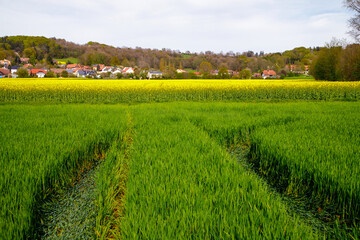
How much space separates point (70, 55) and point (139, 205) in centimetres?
11416

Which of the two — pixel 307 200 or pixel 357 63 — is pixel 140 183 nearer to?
pixel 307 200

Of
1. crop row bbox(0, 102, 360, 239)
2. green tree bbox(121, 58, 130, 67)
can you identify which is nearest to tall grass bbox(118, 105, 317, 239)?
crop row bbox(0, 102, 360, 239)

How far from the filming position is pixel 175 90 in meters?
16.6

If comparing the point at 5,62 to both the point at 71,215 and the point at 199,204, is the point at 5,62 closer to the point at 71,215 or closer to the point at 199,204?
the point at 71,215

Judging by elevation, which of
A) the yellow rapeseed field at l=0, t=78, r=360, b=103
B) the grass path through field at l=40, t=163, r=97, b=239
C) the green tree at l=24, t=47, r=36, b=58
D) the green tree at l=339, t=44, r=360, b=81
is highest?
the green tree at l=24, t=47, r=36, b=58

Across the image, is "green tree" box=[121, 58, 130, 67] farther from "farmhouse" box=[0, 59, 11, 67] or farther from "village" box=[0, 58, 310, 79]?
"farmhouse" box=[0, 59, 11, 67]

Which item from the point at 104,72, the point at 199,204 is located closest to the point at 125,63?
the point at 104,72

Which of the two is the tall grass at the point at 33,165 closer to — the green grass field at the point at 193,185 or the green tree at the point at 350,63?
the green grass field at the point at 193,185

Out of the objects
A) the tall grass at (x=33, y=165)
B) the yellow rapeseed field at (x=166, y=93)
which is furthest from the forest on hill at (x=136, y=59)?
the tall grass at (x=33, y=165)

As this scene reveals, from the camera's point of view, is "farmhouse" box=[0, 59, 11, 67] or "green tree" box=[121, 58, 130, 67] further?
"green tree" box=[121, 58, 130, 67]

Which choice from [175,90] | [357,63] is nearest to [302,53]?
[357,63]

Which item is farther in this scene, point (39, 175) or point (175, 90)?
point (175, 90)

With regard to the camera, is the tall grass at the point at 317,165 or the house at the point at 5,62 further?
the house at the point at 5,62

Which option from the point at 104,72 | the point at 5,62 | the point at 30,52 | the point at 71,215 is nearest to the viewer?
the point at 71,215
